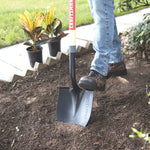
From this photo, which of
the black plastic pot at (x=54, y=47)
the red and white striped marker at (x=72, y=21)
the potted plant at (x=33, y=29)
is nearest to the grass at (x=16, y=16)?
the potted plant at (x=33, y=29)

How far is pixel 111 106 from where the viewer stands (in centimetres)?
190

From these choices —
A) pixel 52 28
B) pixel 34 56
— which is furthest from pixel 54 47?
pixel 34 56

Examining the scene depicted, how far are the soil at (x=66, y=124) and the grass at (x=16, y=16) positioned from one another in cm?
81

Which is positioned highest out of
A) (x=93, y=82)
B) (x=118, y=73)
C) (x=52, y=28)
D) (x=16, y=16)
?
(x=52, y=28)

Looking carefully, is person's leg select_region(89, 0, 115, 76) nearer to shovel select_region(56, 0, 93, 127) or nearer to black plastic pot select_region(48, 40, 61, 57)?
shovel select_region(56, 0, 93, 127)

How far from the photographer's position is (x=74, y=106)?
1.89 m

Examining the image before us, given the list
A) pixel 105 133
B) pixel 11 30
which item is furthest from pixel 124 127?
pixel 11 30

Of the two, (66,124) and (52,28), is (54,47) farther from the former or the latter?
(66,124)

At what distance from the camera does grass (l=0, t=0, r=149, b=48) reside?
368cm

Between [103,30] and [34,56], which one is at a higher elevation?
[103,30]

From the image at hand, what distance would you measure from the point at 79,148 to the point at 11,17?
13.0 ft

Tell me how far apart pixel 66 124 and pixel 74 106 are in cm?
18

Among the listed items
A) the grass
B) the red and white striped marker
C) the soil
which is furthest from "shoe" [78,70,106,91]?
the grass

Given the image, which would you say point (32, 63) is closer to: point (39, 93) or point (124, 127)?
point (39, 93)
